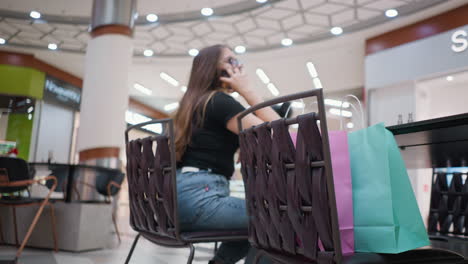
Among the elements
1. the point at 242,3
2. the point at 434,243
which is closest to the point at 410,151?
the point at 434,243

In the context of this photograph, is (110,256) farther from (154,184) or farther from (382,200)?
(382,200)

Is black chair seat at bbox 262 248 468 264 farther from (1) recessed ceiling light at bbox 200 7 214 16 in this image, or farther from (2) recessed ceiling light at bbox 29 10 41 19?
(2) recessed ceiling light at bbox 29 10 41 19

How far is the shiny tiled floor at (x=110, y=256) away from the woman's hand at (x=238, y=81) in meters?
2.01

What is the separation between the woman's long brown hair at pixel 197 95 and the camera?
5.16 ft

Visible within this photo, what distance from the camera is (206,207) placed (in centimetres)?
146

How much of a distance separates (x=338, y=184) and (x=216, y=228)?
0.65 meters

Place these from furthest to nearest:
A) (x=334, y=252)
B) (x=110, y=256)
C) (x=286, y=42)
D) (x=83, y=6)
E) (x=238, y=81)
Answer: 1. (x=286, y=42)
2. (x=83, y=6)
3. (x=110, y=256)
4. (x=238, y=81)
5. (x=334, y=252)

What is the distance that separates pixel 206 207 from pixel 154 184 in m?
0.21

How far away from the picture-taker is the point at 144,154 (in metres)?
1.55

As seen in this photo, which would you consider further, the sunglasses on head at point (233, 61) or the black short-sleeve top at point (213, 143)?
the sunglasses on head at point (233, 61)

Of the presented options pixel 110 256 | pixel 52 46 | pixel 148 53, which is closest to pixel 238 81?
pixel 110 256

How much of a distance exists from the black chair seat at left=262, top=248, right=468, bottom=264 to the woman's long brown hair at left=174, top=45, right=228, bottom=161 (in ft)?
2.28

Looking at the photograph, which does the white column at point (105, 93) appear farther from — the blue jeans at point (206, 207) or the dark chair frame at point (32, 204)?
the blue jeans at point (206, 207)

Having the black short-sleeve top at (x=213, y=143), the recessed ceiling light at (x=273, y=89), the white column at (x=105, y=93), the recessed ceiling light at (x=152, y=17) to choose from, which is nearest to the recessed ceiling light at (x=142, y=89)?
the recessed ceiling light at (x=273, y=89)
